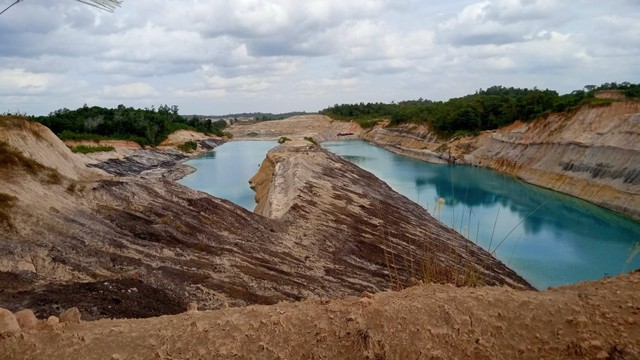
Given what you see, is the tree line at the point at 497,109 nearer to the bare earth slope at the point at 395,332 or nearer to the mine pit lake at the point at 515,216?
the mine pit lake at the point at 515,216

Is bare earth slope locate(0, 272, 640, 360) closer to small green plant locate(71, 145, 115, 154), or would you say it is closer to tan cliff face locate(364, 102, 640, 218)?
tan cliff face locate(364, 102, 640, 218)

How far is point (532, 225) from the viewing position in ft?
103

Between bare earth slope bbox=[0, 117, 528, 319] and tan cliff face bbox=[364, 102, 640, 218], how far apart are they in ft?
64.4

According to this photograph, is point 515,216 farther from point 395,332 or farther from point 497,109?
point 497,109

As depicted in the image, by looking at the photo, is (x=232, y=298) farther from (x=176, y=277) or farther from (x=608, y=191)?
(x=608, y=191)

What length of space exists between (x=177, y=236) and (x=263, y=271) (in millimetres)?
3076

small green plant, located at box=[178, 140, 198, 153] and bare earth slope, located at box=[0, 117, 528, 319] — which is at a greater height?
bare earth slope, located at box=[0, 117, 528, 319]

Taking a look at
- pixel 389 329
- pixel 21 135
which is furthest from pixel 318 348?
pixel 21 135

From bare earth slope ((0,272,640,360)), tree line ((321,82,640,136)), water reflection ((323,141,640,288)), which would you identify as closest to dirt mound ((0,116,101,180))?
bare earth slope ((0,272,640,360))

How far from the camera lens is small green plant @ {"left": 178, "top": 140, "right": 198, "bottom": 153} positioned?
3127 inches

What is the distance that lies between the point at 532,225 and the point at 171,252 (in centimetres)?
2448

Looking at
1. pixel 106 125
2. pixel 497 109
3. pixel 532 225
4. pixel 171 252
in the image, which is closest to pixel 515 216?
pixel 532 225

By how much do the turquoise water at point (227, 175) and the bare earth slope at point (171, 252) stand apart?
18719 mm

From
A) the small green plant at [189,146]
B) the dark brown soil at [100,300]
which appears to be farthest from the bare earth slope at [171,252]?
the small green plant at [189,146]
